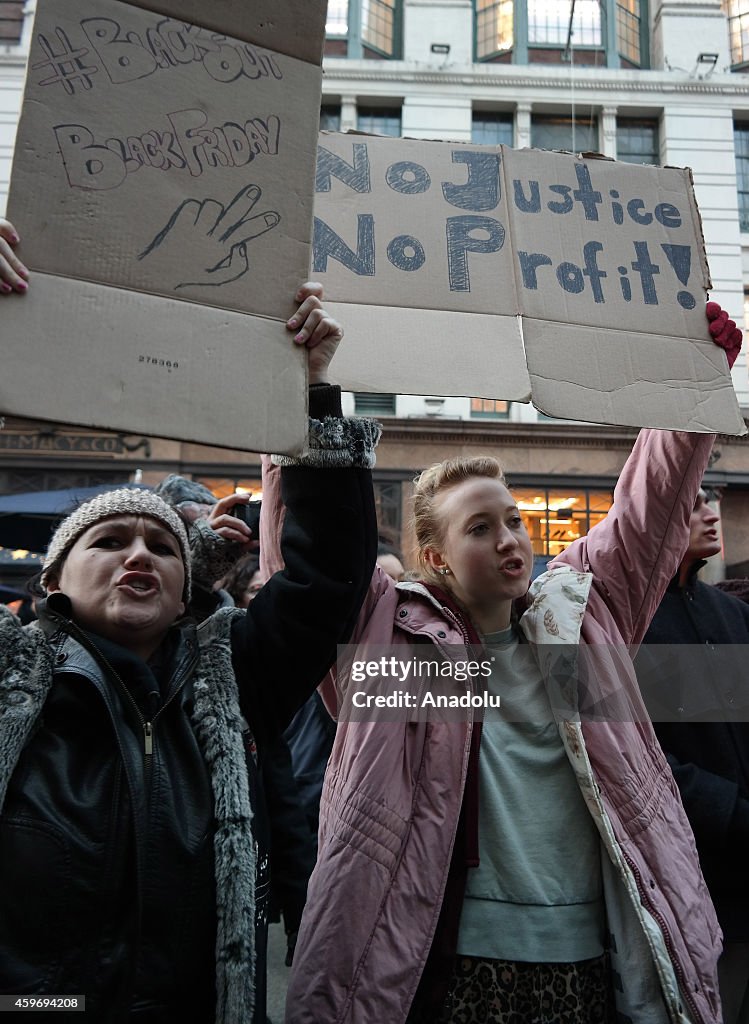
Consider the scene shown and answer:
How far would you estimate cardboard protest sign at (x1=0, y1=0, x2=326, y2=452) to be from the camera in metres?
1.38

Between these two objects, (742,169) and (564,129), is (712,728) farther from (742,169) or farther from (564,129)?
(742,169)

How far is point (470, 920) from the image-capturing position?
1.62 meters

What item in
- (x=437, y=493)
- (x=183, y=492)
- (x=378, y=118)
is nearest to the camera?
(x=437, y=493)

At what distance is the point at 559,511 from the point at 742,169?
7.85 m

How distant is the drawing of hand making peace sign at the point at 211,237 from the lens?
1.49 meters

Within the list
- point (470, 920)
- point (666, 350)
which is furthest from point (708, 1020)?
point (666, 350)

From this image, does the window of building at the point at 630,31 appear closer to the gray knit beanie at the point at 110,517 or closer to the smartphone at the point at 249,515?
the smartphone at the point at 249,515

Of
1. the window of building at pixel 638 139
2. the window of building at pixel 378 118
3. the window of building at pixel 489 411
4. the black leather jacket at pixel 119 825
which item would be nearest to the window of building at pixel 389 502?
the window of building at pixel 489 411

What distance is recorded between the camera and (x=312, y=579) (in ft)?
5.54

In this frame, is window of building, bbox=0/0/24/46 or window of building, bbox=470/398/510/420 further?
window of building, bbox=0/0/24/46

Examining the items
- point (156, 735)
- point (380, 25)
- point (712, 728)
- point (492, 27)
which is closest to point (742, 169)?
point (492, 27)

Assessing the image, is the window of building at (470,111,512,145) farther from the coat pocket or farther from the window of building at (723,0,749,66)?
the coat pocket

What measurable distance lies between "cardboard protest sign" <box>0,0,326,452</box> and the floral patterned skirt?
1.27 meters

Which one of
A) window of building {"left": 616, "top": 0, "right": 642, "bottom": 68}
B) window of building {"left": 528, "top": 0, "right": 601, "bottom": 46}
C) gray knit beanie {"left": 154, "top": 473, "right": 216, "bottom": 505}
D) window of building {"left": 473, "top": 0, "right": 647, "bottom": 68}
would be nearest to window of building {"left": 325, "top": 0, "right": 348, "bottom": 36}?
window of building {"left": 473, "top": 0, "right": 647, "bottom": 68}
